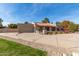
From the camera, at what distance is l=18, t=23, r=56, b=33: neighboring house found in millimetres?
2756

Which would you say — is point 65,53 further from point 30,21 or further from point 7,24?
point 7,24

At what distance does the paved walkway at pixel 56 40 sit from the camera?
2723mm

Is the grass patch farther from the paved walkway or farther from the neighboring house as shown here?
the neighboring house

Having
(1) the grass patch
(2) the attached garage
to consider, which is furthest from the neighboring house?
(1) the grass patch

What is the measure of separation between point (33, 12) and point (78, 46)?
0.66m

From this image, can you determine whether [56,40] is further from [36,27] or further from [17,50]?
[17,50]

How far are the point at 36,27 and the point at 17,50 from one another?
36cm

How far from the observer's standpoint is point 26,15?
109 inches

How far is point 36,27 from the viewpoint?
2779mm

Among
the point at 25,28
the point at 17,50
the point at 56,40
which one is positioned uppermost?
the point at 25,28

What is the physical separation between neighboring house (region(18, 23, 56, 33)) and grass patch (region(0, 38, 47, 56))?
0.65 ft

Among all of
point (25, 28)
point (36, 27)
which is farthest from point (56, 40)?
point (25, 28)

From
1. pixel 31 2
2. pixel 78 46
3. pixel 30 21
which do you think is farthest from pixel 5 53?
pixel 78 46

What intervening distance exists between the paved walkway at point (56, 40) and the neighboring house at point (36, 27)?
0.20 feet
